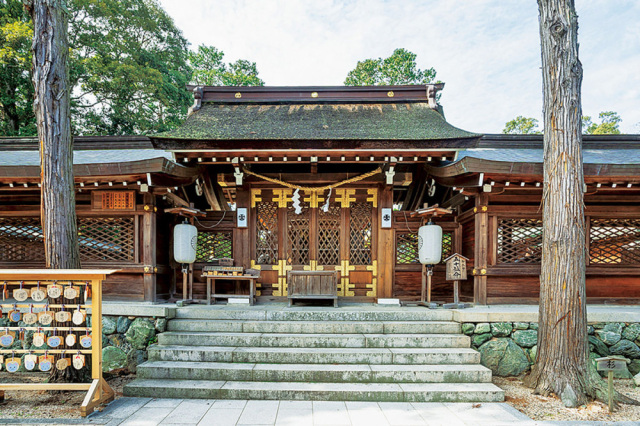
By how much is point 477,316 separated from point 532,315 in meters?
0.84

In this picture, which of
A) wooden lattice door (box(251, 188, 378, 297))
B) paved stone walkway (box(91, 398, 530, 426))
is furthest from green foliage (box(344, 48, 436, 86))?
paved stone walkway (box(91, 398, 530, 426))

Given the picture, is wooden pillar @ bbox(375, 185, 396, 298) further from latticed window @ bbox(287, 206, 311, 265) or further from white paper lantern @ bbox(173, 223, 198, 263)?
white paper lantern @ bbox(173, 223, 198, 263)

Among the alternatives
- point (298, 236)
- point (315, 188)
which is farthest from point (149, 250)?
point (315, 188)

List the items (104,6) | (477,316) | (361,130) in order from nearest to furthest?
1. (477,316)
2. (361,130)
3. (104,6)

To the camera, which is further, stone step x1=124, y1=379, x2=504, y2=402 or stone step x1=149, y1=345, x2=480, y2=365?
stone step x1=149, y1=345, x2=480, y2=365

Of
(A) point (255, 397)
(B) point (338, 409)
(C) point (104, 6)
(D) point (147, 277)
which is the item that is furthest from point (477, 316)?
(C) point (104, 6)

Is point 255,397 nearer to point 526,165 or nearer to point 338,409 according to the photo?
point 338,409

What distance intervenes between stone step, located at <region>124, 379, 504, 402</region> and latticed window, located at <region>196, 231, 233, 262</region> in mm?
3214

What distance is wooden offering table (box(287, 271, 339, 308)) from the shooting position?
625cm

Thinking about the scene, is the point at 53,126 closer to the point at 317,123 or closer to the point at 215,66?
the point at 317,123

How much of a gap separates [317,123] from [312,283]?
3531 mm

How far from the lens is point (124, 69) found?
1506cm

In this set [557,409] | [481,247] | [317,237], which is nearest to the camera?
[557,409]

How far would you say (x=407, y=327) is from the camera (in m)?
5.12
